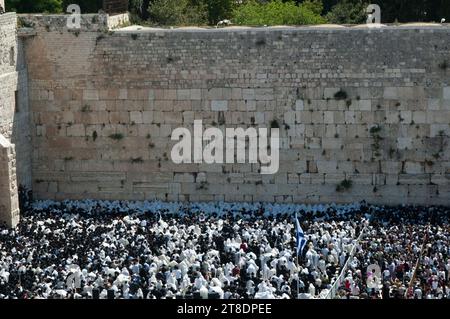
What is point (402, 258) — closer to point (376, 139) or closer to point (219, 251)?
point (219, 251)

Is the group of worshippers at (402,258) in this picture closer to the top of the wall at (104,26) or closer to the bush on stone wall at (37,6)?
the top of the wall at (104,26)

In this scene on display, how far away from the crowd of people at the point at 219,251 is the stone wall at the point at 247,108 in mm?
557

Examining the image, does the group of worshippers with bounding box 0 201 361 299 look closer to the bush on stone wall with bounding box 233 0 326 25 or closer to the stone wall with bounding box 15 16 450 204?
the stone wall with bounding box 15 16 450 204

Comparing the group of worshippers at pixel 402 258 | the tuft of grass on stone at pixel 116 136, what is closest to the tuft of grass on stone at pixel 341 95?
the group of worshippers at pixel 402 258

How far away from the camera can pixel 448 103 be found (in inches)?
1235

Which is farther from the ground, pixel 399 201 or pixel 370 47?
pixel 370 47

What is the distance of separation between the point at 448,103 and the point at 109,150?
856cm

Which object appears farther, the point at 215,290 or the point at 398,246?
the point at 398,246

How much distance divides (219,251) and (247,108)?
Result: 5.33 metres
